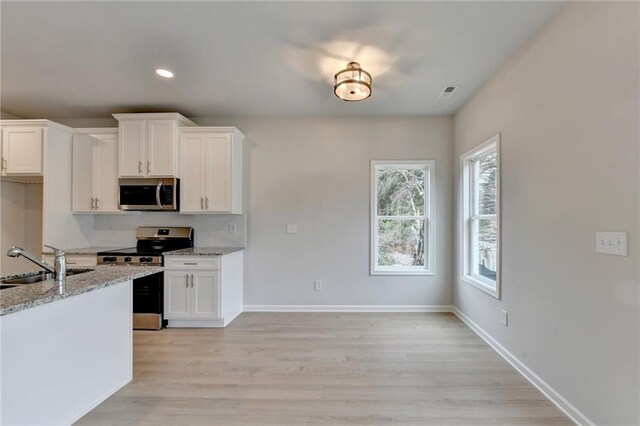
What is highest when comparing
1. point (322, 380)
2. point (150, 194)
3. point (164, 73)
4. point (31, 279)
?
point (164, 73)

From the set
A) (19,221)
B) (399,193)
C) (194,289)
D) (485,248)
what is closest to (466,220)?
(485,248)

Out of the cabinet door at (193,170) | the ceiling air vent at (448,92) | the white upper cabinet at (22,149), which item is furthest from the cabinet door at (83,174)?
the ceiling air vent at (448,92)

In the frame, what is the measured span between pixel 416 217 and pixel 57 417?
12.7 ft

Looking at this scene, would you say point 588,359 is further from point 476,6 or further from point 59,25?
point 59,25

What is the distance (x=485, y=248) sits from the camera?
10.7 ft

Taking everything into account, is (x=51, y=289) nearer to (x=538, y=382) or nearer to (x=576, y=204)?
(x=576, y=204)

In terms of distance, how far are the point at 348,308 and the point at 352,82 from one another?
112 inches

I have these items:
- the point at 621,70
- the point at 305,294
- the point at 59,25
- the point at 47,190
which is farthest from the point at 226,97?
the point at 621,70

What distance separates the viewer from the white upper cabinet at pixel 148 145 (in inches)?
141

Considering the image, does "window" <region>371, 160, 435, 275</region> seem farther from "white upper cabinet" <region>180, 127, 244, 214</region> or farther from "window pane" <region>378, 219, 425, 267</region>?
"white upper cabinet" <region>180, 127, 244, 214</region>

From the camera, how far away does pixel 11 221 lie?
12.4ft

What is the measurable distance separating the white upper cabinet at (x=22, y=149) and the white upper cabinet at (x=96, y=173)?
1.18ft

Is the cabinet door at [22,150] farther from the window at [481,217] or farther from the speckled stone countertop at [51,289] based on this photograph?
the window at [481,217]

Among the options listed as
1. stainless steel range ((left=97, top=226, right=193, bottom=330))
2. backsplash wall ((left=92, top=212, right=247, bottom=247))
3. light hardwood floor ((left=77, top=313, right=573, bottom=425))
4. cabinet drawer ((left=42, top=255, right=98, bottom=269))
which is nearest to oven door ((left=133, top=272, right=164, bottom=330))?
stainless steel range ((left=97, top=226, right=193, bottom=330))
